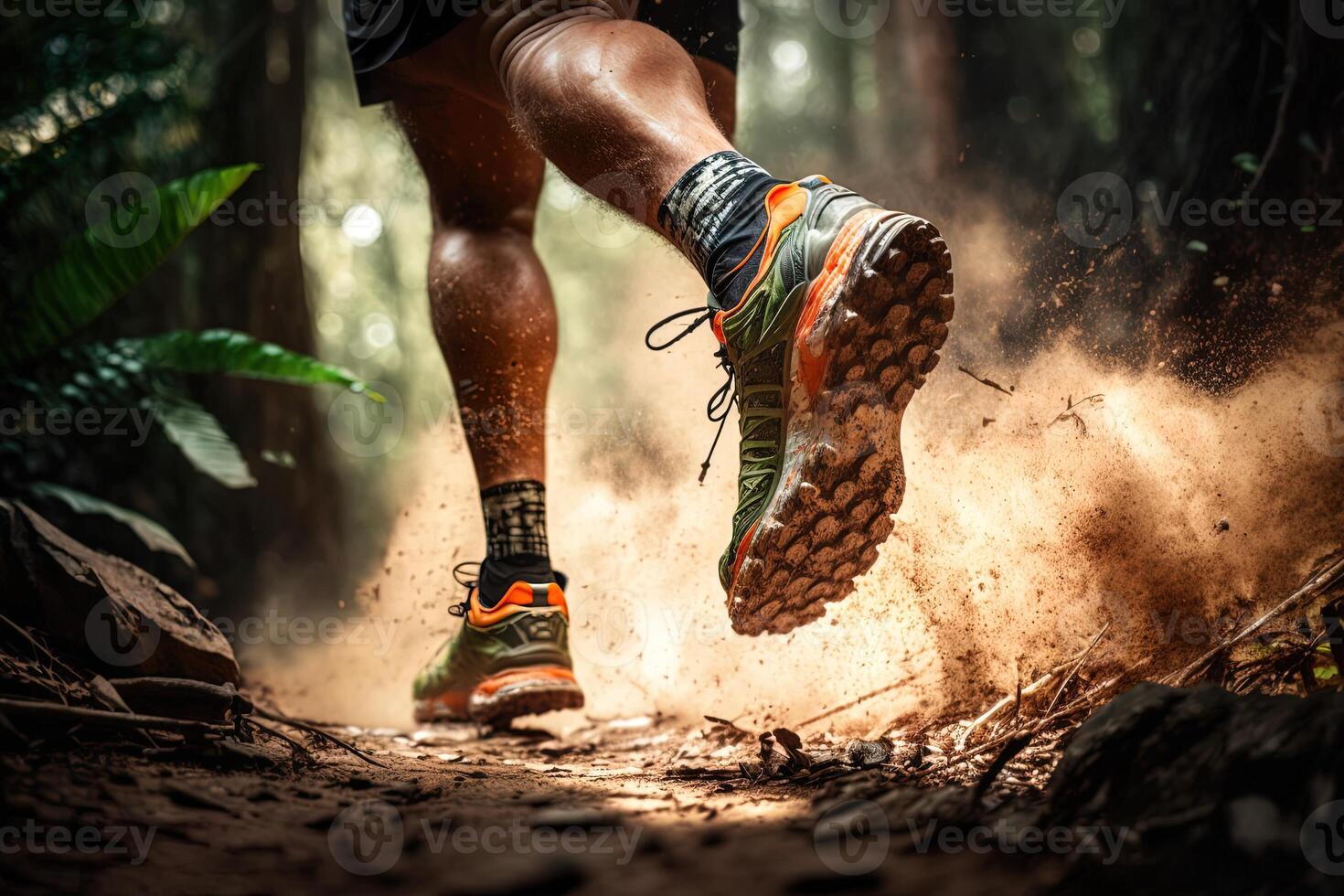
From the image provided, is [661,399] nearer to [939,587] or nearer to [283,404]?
[939,587]

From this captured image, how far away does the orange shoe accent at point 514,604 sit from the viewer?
1.80 m

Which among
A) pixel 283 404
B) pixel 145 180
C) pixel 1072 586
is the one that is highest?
pixel 145 180

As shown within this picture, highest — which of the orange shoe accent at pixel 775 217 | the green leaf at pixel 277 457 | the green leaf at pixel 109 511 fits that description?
the green leaf at pixel 277 457

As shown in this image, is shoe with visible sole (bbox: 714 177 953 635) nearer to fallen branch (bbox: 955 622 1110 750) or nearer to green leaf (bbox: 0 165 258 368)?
fallen branch (bbox: 955 622 1110 750)

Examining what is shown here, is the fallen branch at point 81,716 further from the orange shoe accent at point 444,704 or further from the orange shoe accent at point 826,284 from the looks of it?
the orange shoe accent at point 444,704

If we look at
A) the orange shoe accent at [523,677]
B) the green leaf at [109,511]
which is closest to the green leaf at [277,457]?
the green leaf at [109,511]

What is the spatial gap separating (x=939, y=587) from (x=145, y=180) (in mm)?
3593

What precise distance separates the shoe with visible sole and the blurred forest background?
0.80 m

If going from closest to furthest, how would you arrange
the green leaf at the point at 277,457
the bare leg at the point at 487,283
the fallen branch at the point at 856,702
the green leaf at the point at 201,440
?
the fallen branch at the point at 856,702, the bare leg at the point at 487,283, the green leaf at the point at 201,440, the green leaf at the point at 277,457

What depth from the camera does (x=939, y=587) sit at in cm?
159

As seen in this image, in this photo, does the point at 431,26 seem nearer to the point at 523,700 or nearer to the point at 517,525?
the point at 517,525

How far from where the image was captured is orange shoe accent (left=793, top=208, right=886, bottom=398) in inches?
44.0

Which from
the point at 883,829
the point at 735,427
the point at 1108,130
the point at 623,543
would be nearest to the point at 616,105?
the point at 883,829

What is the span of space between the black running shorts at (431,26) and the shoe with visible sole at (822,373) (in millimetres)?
621
